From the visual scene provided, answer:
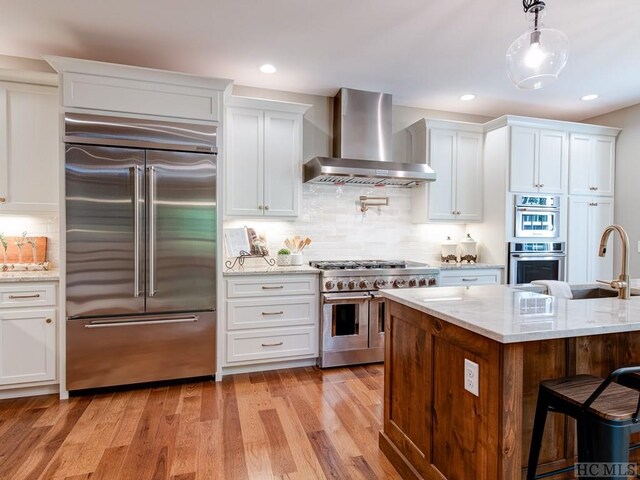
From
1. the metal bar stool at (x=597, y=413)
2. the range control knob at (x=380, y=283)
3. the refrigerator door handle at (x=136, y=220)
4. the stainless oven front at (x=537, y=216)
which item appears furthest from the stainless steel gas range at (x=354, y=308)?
the metal bar stool at (x=597, y=413)

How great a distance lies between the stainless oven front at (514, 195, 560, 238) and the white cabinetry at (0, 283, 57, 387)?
14.7 ft

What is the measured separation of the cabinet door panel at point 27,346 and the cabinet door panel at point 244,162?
1690 millimetres

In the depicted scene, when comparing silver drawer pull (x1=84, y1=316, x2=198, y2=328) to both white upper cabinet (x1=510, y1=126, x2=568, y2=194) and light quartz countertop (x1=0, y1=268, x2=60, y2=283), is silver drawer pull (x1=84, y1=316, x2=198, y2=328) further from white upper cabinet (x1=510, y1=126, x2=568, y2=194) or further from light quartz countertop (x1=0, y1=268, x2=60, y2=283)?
white upper cabinet (x1=510, y1=126, x2=568, y2=194)

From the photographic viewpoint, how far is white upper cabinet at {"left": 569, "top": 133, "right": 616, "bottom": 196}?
166 inches

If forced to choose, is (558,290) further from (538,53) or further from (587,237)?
(587,237)

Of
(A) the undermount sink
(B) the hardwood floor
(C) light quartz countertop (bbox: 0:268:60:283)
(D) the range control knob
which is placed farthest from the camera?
(D) the range control knob

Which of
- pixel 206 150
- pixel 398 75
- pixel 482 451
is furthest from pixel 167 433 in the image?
pixel 398 75

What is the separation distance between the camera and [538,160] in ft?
13.4

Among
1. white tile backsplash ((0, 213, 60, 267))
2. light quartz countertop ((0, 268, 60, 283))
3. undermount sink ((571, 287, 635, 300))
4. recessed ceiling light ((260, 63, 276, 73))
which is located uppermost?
recessed ceiling light ((260, 63, 276, 73))

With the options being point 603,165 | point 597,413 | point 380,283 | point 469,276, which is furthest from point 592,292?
point 603,165

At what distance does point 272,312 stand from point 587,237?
3.79 meters

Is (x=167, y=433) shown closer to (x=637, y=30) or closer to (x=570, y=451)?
(x=570, y=451)

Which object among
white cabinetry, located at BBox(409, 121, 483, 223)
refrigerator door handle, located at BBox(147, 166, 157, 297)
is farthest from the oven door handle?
refrigerator door handle, located at BBox(147, 166, 157, 297)
